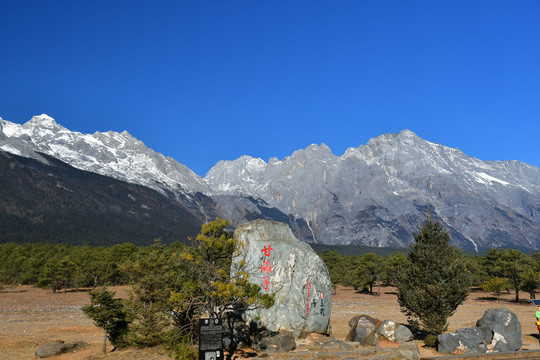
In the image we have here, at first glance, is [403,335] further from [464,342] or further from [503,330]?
[503,330]

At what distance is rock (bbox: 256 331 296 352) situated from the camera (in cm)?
2209

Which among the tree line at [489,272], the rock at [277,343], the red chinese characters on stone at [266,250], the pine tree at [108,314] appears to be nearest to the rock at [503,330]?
the rock at [277,343]

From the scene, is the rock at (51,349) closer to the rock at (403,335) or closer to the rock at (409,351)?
the rock at (409,351)

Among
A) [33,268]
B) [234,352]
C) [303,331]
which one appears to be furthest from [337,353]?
[33,268]

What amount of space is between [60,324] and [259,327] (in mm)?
23911

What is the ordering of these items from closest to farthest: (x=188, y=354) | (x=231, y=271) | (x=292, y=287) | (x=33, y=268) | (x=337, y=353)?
(x=188, y=354) → (x=337, y=353) → (x=231, y=271) → (x=292, y=287) → (x=33, y=268)

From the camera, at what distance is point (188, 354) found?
1773cm

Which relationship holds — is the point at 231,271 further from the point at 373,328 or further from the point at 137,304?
the point at 373,328

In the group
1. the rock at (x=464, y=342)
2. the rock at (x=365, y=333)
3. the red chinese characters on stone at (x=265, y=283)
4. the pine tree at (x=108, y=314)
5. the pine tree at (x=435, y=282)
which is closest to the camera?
the rock at (x=464, y=342)

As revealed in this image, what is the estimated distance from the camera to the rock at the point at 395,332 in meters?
25.3

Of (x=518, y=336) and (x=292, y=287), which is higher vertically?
(x=292, y=287)

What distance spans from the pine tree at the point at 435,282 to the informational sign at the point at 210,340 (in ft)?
48.7

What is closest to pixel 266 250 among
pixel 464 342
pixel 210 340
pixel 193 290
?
pixel 193 290

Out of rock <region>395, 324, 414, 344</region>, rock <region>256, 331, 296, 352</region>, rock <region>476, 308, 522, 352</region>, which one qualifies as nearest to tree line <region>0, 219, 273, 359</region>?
rock <region>256, 331, 296, 352</region>
